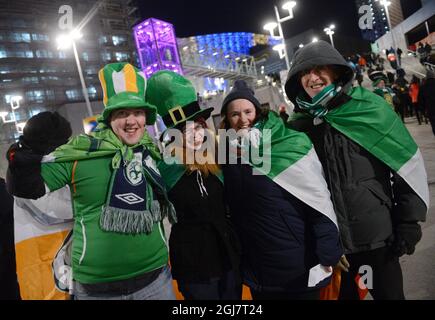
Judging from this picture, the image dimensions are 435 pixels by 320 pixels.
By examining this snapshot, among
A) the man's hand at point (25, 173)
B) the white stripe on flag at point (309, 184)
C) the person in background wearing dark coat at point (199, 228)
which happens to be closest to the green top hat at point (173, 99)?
the person in background wearing dark coat at point (199, 228)

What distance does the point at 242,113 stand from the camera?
8.58 ft

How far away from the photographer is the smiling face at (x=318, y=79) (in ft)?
7.84

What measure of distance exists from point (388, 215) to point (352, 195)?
0.28m

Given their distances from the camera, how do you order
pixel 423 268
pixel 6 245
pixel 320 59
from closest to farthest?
pixel 320 59 → pixel 6 245 → pixel 423 268

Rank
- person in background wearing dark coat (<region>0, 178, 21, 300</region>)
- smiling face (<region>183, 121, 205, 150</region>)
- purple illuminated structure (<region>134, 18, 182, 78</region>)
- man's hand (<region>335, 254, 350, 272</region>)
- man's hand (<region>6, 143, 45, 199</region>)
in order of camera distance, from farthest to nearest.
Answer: purple illuminated structure (<region>134, 18, 182, 78</region>)
person in background wearing dark coat (<region>0, 178, 21, 300</region>)
smiling face (<region>183, 121, 205, 150</region>)
man's hand (<region>335, 254, 350, 272</region>)
man's hand (<region>6, 143, 45, 199</region>)

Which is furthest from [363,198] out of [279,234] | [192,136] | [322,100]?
[192,136]

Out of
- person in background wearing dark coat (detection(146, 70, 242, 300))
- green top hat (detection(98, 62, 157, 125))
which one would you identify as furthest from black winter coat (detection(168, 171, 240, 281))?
green top hat (detection(98, 62, 157, 125))

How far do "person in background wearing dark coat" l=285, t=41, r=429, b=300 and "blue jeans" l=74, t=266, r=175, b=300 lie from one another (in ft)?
3.92

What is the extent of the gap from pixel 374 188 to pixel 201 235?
1.18m

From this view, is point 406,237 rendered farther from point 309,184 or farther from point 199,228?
point 199,228

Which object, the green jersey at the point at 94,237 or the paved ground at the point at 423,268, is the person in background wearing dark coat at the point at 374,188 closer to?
the paved ground at the point at 423,268

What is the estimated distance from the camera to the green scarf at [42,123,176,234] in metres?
2.09

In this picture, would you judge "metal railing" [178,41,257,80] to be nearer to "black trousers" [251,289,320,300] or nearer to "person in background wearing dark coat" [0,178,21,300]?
"person in background wearing dark coat" [0,178,21,300]

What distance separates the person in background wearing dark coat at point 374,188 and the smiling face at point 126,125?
1.28 m
